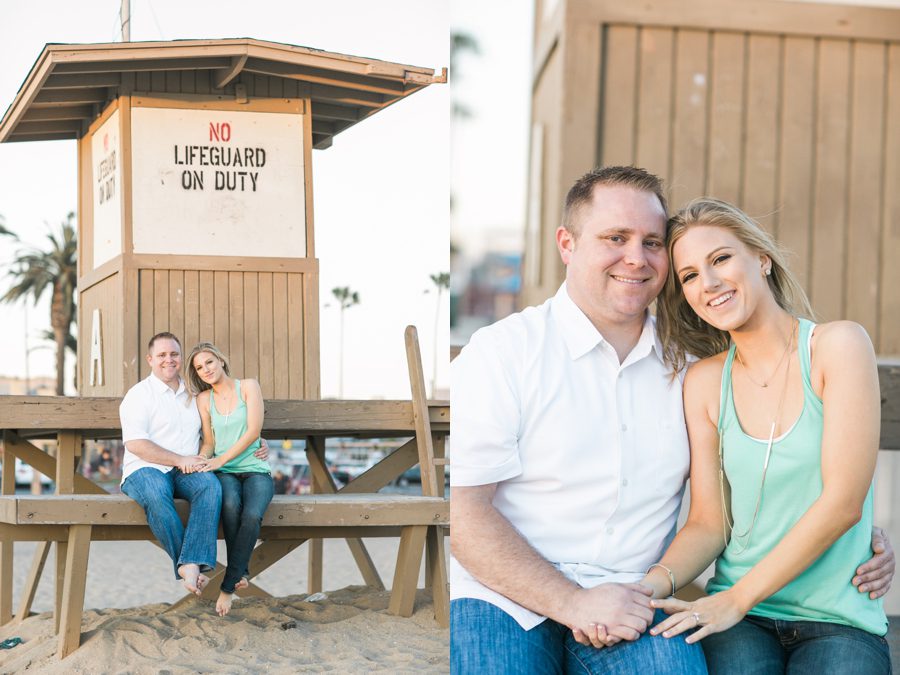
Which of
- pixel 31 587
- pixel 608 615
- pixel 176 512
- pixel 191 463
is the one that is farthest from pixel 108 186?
pixel 31 587

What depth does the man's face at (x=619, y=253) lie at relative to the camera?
2.01 metres

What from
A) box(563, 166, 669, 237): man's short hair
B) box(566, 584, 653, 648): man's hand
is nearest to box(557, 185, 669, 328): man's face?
box(563, 166, 669, 237): man's short hair

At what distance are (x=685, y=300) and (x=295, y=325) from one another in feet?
4.84

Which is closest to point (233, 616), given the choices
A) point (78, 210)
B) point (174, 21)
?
point (78, 210)

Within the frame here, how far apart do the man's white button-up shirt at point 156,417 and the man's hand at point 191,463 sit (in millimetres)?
24

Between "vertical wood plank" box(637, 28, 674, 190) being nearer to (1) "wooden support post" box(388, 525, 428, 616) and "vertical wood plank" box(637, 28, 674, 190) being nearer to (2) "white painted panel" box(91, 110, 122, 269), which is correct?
(1) "wooden support post" box(388, 525, 428, 616)

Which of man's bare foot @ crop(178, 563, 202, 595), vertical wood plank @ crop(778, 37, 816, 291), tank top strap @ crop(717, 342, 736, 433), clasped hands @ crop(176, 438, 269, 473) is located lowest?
man's bare foot @ crop(178, 563, 202, 595)

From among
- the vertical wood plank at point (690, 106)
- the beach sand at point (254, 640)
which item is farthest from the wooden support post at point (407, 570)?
the vertical wood plank at point (690, 106)

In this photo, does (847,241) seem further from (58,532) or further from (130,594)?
(130,594)

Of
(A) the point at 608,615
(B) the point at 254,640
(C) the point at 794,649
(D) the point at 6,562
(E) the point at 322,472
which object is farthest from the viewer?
(D) the point at 6,562

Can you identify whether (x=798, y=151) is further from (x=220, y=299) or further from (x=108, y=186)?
(x=108, y=186)

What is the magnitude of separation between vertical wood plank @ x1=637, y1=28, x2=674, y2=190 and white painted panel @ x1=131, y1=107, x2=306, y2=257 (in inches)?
46.5

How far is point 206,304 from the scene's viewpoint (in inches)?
125

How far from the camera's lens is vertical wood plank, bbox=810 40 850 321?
139 inches
